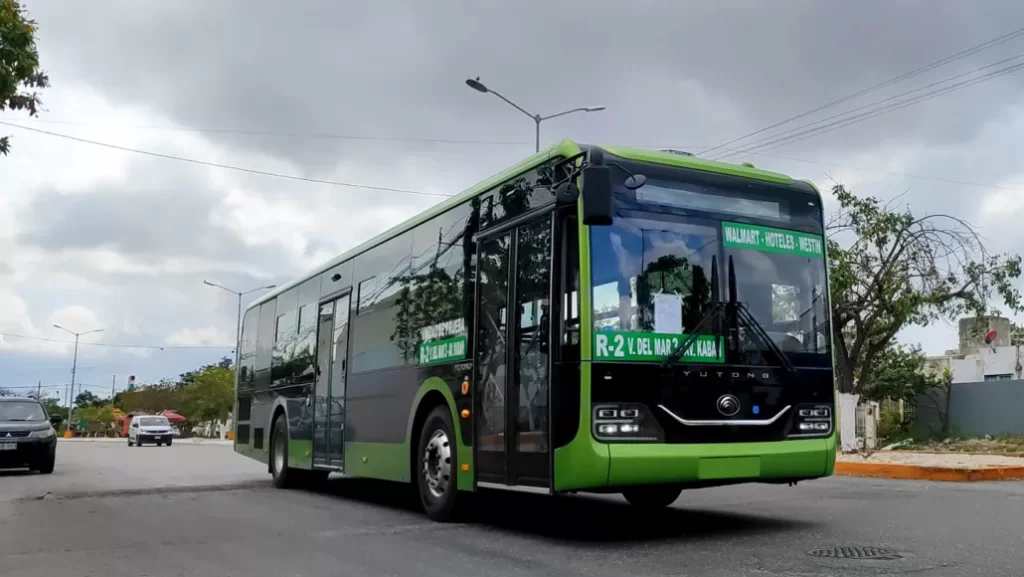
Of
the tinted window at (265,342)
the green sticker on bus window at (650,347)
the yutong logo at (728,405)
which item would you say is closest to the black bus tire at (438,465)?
the green sticker on bus window at (650,347)

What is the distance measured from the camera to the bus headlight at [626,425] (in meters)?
7.29

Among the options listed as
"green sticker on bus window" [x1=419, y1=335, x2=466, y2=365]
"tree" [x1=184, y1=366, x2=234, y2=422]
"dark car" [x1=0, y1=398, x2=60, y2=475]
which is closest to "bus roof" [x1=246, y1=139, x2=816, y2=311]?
"green sticker on bus window" [x1=419, y1=335, x2=466, y2=365]

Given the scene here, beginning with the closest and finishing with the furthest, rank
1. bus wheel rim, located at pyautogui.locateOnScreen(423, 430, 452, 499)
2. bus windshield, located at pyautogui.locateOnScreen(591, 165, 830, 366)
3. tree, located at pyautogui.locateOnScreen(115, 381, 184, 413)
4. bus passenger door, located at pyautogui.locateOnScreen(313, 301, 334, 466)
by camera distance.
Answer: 1. bus windshield, located at pyautogui.locateOnScreen(591, 165, 830, 366)
2. bus wheel rim, located at pyautogui.locateOnScreen(423, 430, 452, 499)
3. bus passenger door, located at pyautogui.locateOnScreen(313, 301, 334, 466)
4. tree, located at pyautogui.locateOnScreen(115, 381, 184, 413)

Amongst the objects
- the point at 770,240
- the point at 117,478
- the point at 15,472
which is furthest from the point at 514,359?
the point at 15,472

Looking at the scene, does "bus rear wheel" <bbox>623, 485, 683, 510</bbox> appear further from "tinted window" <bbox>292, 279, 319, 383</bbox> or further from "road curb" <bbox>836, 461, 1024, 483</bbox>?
"road curb" <bbox>836, 461, 1024, 483</bbox>

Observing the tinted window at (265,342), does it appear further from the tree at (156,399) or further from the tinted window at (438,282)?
the tree at (156,399)

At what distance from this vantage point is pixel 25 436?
62.0 feet

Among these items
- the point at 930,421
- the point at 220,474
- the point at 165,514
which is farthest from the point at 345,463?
the point at 930,421

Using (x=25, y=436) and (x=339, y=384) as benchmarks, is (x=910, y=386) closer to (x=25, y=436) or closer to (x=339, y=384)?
(x=339, y=384)

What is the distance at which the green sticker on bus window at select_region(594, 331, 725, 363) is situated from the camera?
7422 mm

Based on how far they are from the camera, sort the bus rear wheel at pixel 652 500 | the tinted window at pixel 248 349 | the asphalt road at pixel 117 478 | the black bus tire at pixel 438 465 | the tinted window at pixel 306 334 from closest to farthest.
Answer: the black bus tire at pixel 438 465 → the bus rear wheel at pixel 652 500 → the tinted window at pixel 306 334 → the asphalt road at pixel 117 478 → the tinted window at pixel 248 349

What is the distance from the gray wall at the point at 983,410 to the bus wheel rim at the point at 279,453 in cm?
1623

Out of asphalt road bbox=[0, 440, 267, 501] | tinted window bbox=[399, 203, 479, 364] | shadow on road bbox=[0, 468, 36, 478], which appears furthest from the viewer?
shadow on road bbox=[0, 468, 36, 478]

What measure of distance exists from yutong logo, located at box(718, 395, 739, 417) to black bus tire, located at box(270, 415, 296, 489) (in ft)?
28.5
